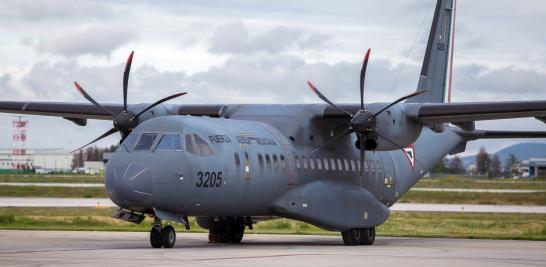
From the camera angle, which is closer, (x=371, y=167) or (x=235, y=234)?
(x=235, y=234)

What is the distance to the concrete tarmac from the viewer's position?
1658cm

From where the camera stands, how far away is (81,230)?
3014cm

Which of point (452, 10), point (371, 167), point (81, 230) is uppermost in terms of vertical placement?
point (452, 10)

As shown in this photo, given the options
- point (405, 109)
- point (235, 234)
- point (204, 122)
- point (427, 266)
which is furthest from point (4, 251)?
point (405, 109)

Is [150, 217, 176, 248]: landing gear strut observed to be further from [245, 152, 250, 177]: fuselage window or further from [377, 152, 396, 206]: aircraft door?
[377, 152, 396, 206]: aircraft door

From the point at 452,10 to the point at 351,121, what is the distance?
9.45 meters

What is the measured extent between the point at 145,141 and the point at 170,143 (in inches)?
20.9

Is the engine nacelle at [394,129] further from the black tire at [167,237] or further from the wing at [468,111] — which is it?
the black tire at [167,237]

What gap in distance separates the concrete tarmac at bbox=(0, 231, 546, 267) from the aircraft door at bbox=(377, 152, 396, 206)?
7.65 ft

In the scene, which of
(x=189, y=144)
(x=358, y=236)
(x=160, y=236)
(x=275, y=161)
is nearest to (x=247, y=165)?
(x=275, y=161)

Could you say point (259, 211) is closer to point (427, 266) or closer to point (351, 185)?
point (351, 185)

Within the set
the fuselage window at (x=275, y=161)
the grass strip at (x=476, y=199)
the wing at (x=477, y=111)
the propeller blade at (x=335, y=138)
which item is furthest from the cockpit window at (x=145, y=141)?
the grass strip at (x=476, y=199)

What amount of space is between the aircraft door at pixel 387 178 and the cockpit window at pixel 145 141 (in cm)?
858

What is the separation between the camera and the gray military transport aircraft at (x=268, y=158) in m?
20.2
